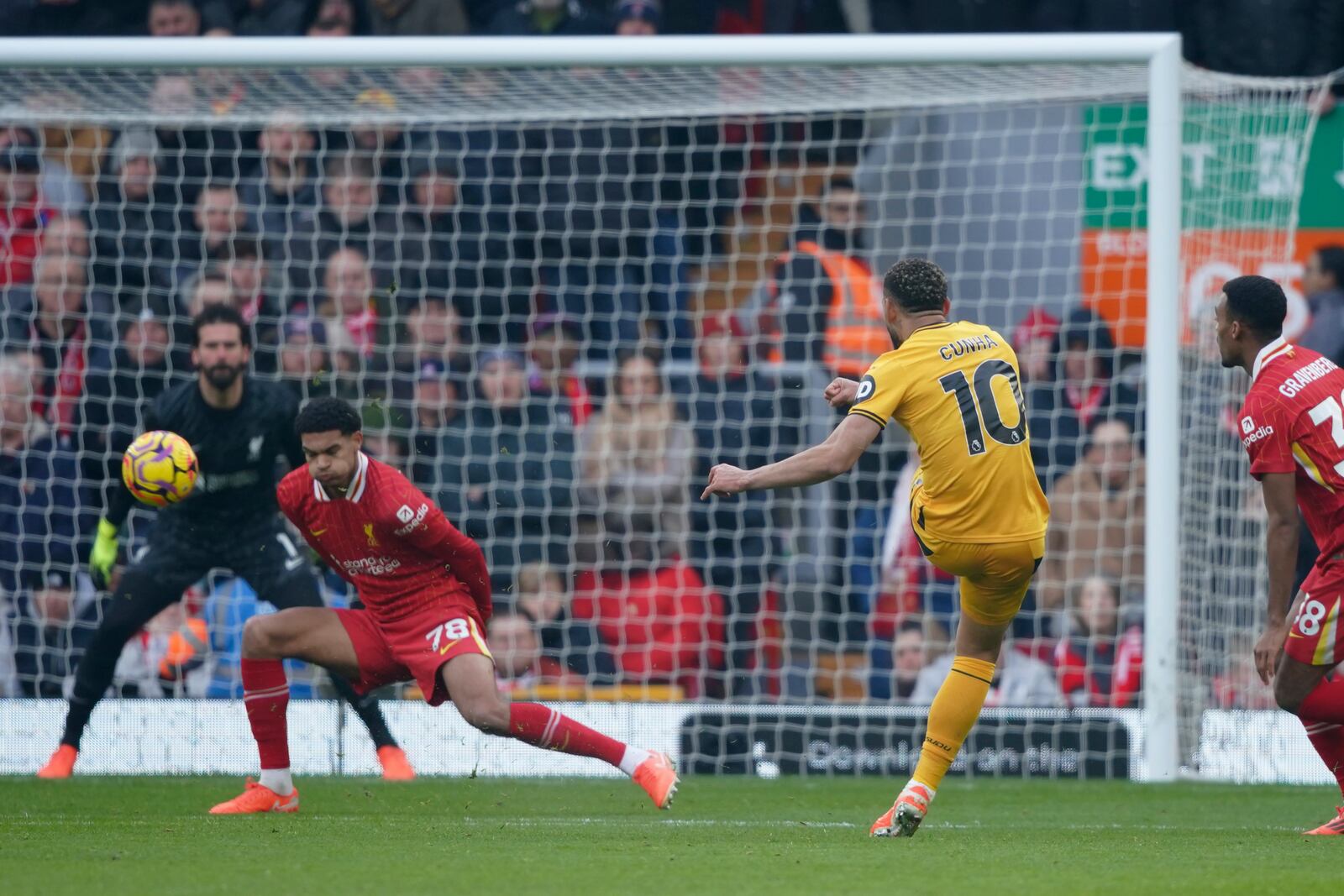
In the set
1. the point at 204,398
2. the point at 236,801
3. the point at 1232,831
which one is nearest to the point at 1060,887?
the point at 1232,831

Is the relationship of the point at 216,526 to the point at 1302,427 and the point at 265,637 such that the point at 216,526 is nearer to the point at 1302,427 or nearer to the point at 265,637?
the point at 265,637

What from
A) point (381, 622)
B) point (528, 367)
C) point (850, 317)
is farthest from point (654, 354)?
point (381, 622)

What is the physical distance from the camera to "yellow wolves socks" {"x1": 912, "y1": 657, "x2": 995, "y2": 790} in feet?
18.7

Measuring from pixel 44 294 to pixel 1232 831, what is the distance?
295 inches

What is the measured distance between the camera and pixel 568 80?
10000 mm

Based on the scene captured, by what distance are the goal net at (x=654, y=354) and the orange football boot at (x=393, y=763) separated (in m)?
0.66

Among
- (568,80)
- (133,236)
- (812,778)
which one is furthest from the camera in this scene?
(133,236)

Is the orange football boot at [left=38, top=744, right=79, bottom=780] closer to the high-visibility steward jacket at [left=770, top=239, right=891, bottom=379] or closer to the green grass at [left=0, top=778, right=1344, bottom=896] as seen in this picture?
the green grass at [left=0, top=778, right=1344, bottom=896]

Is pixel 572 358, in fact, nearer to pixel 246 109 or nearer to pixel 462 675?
pixel 246 109

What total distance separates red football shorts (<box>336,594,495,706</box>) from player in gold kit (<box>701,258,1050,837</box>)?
1.50 m

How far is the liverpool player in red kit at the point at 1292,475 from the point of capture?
18.2 feet

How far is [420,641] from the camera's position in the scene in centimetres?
642

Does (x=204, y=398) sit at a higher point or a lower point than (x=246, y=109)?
lower

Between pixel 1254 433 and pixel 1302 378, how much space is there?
0.79 feet
